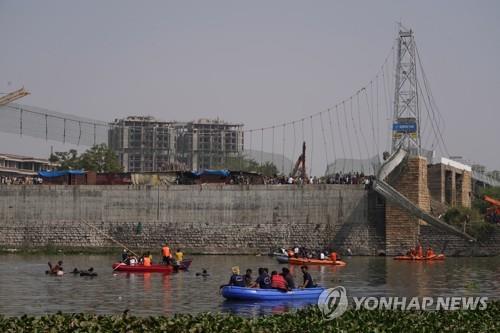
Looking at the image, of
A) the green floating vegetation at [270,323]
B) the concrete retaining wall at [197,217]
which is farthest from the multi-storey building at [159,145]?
the green floating vegetation at [270,323]

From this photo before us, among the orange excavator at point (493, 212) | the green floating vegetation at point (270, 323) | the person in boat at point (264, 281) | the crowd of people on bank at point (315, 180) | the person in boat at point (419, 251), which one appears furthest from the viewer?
the crowd of people on bank at point (315, 180)

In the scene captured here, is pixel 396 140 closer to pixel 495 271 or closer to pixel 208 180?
pixel 208 180

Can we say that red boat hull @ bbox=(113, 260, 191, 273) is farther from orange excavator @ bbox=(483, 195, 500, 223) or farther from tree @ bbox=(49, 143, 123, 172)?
tree @ bbox=(49, 143, 123, 172)

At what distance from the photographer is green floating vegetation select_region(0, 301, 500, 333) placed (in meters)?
23.2

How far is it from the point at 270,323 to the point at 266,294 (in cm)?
1161

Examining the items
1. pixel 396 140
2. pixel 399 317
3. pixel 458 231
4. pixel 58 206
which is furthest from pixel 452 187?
pixel 399 317

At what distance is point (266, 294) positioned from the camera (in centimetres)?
3603

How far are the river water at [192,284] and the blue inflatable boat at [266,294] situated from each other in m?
0.39

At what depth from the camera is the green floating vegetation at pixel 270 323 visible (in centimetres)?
2319

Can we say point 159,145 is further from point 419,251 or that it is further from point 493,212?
point 419,251

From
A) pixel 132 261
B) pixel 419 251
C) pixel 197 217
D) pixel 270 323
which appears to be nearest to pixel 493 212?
pixel 419 251

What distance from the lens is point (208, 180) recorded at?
243ft

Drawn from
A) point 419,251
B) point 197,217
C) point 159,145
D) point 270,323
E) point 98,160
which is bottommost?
point 270,323

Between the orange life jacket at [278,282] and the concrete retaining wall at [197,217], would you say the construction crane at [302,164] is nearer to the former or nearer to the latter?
the concrete retaining wall at [197,217]
